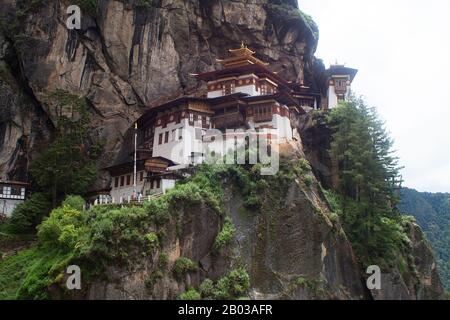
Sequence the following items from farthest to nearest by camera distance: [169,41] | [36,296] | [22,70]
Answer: [169,41] → [22,70] → [36,296]

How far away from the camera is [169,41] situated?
58.2 metres

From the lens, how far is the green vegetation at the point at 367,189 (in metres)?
45.8

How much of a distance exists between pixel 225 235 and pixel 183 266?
4179mm

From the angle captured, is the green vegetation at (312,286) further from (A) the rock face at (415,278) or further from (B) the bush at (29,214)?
(B) the bush at (29,214)

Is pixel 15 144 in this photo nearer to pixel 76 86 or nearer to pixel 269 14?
pixel 76 86

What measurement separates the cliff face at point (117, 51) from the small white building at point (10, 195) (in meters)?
1.62

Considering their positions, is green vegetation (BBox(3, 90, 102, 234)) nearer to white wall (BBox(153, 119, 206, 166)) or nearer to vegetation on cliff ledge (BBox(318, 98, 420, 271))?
white wall (BBox(153, 119, 206, 166))

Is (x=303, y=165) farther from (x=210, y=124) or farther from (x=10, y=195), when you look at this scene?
(x=10, y=195)

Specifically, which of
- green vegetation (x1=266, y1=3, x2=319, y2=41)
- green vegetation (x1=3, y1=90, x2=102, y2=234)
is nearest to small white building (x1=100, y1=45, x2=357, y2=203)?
green vegetation (x1=3, y1=90, x2=102, y2=234)

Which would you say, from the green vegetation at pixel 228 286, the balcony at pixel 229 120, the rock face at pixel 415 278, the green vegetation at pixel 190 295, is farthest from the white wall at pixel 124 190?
the rock face at pixel 415 278

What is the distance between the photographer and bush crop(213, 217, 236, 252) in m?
40.3

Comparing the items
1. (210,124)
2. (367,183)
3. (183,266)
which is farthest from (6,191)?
(367,183)
